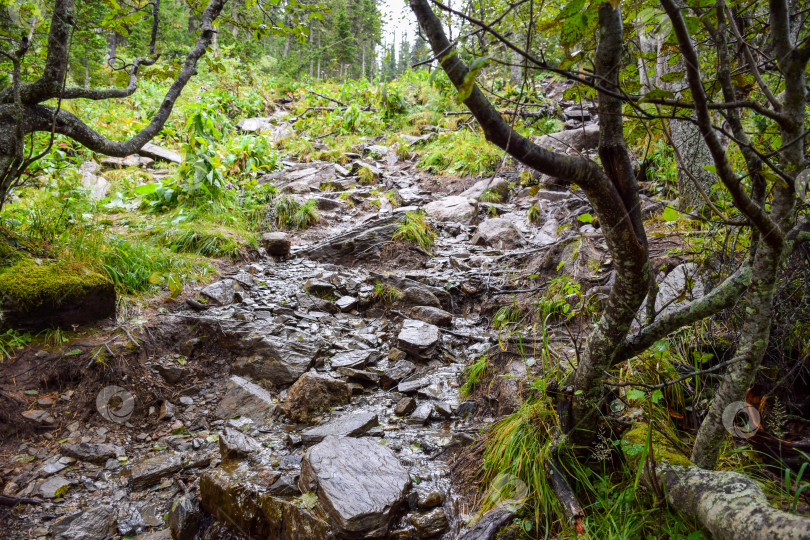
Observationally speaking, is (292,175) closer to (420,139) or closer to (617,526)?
(420,139)

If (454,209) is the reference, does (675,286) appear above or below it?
below

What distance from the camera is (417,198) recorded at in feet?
29.3

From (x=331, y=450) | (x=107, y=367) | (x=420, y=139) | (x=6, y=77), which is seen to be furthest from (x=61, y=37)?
(x=420, y=139)

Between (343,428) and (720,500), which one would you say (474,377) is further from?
(720,500)

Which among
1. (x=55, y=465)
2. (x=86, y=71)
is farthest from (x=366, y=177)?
(x=86, y=71)

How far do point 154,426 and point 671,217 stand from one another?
3.73 meters

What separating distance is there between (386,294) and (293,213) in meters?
3.24

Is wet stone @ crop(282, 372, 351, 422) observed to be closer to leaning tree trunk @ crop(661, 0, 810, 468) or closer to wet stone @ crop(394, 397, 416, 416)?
wet stone @ crop(394, 397, 416, 416)

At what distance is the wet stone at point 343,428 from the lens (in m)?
3.10

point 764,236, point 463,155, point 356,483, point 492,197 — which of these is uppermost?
point 463,155

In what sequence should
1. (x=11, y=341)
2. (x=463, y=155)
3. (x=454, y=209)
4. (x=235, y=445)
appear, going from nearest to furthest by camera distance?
(x=235, y=445)
(x=11, y=341)
(x=454, y=209)
(x=463, y=155)

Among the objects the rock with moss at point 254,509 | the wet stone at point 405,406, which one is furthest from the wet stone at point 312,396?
the rock with moss at point 254,509

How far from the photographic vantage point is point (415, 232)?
6676 millimetres

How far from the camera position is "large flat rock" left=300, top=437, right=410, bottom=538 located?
2.28m
